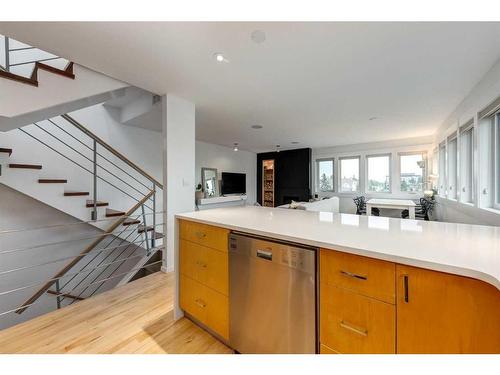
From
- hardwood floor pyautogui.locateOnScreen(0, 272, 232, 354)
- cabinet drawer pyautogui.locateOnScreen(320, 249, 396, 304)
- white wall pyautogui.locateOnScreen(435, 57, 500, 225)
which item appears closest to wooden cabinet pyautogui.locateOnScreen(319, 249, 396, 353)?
cabinet drawer pyautogui.locateOnScreen(320, 249, 396, 304)

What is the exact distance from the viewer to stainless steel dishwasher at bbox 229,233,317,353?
106 centimetres

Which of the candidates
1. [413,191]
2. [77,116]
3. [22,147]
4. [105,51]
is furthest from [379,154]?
[22,147]

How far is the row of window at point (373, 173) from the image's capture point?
19.4ft

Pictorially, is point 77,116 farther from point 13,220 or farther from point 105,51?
point 105,51

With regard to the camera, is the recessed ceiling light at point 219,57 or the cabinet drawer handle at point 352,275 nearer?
the cabinet drawer handle at point 352,275

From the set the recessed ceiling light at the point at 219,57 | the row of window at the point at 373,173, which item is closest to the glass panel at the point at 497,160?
the recessed ceiling light at the point at 219,57

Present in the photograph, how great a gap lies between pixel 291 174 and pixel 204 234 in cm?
640

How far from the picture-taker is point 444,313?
744mm

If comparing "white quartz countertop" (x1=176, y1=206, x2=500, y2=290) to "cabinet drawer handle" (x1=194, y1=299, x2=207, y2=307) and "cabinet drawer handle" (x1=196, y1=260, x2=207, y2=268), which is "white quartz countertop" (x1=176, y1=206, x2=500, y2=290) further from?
"cabinet drawer handle" (x1=194, y1=299, x2=207, y2=307)

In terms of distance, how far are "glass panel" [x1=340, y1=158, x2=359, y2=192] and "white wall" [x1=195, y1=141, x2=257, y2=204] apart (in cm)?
312

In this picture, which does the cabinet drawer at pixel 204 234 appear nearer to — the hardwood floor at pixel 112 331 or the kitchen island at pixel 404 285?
the kitchen island at pixel 404 285

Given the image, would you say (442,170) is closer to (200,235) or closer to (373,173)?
(373,173)

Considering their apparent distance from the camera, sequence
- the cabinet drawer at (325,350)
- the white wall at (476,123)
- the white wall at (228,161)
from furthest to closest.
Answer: the white wall at (228,161) < the white wall at (476,123) < the cabinet drawer at (325,350)

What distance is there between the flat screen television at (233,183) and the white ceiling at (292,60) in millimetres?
3280
